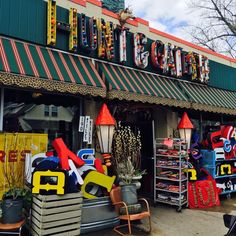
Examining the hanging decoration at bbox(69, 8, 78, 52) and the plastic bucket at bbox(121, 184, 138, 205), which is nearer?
the plastic bucket at bbox(121, 184, 138, 205)

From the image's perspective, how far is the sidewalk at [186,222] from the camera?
5297 mm

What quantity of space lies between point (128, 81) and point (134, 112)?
1955 millimetres

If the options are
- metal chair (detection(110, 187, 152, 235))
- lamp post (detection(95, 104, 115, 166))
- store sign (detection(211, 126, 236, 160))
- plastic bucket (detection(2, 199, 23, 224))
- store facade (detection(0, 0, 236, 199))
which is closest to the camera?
plastic bucket (detection(2, 199, 23, 224))

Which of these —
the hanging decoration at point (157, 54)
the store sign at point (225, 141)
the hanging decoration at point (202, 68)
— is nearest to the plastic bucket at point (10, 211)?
the hanging decoration at point (157, 54)

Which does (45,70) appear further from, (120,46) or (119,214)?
(119,214)

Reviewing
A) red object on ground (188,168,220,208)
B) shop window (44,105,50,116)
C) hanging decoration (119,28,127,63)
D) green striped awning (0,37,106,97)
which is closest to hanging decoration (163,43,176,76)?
hanging decoration (119,28,127,63)

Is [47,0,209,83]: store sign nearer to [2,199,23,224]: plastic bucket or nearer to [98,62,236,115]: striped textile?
[98,62,236,115]: striped textile

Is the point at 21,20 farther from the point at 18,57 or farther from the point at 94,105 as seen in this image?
the point at 94,105

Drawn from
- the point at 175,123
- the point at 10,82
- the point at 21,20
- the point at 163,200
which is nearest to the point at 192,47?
the point at 175,123

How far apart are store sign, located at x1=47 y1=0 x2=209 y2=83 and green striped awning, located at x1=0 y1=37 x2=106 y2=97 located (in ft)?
1.33

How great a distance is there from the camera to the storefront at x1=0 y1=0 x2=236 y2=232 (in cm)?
539

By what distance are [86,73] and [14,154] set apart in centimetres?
240

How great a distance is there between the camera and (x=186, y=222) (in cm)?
596

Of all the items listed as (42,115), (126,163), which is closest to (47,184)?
(42,115)
